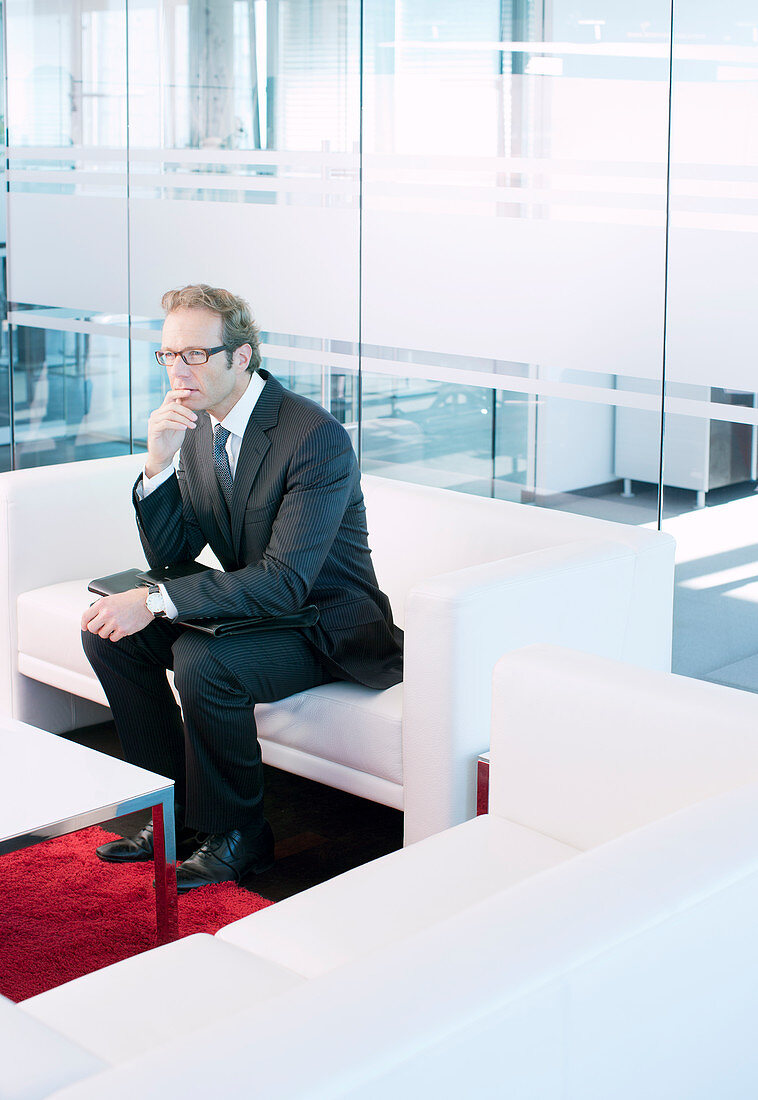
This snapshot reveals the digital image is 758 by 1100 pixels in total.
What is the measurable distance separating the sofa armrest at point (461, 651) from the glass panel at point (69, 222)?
10.5 ft

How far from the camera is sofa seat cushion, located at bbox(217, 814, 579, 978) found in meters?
1.78

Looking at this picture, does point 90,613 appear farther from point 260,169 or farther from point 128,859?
point 260,169

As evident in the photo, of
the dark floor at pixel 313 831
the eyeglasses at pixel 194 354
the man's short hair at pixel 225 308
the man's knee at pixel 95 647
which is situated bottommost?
the dark floor at pixel 313 831

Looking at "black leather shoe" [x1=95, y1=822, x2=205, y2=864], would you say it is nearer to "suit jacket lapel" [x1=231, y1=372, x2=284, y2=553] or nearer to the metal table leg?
the metal table leg

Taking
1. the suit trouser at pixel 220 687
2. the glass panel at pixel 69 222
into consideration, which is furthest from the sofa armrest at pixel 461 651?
the glass panel at pixel 69 222

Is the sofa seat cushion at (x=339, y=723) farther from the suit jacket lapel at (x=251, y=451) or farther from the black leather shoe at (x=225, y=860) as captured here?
the suit jacket lapel at (x=251, y=451)

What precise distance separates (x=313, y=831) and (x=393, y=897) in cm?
127

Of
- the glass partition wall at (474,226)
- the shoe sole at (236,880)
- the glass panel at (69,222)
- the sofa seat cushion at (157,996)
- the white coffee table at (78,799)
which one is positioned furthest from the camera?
the glass panel at (69,222)

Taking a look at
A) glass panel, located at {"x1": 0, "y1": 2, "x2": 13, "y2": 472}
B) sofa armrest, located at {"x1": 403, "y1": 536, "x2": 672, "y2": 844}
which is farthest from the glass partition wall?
sofa armrest, located at {"x1": 403, "y1": 536, "x2": 672, "y2": 844}

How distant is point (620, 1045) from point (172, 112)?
455cm

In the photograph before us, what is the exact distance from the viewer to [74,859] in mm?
2977

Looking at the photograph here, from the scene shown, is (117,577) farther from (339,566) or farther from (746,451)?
(746,451)

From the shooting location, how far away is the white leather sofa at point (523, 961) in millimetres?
1078

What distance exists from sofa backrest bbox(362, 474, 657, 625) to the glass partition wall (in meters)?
0.52
